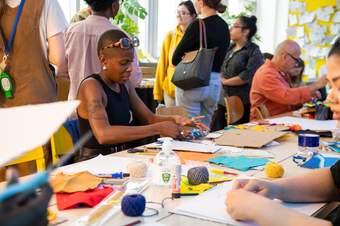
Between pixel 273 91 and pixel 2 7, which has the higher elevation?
pixel 2 7

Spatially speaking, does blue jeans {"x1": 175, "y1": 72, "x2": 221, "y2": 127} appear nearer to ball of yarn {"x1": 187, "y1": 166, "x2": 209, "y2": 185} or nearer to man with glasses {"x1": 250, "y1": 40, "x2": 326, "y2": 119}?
man with glasses {"x1": 250, "y1": 40, "x2": 326, "y2": 119}

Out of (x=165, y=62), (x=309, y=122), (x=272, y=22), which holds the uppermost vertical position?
(x=272, y=22)

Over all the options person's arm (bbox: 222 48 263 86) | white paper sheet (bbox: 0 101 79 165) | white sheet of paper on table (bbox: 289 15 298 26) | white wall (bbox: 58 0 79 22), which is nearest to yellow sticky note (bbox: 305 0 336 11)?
white sheet of paper on table (bbox: 289 15 298 26)

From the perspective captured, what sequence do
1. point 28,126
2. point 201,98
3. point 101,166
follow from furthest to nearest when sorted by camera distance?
point 201,98, point 101,166, point 28,126

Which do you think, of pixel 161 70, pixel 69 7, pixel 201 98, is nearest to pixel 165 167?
pixel 201 98

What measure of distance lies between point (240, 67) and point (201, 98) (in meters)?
1.38

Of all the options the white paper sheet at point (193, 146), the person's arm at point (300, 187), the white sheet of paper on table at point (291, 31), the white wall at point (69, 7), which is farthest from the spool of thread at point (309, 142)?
the white sheet of paper on table at point (291, 31)

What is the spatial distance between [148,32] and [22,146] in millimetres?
5339

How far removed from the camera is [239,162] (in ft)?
5.82

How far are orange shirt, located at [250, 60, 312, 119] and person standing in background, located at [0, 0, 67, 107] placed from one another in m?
1.76

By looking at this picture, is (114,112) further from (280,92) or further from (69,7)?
(69,7)

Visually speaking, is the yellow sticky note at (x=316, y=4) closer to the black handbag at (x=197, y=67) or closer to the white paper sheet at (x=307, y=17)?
the white paper sheet at (x=307, y=17)

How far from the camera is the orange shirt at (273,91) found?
3422mm

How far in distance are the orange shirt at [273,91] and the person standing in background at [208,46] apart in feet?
1.13
